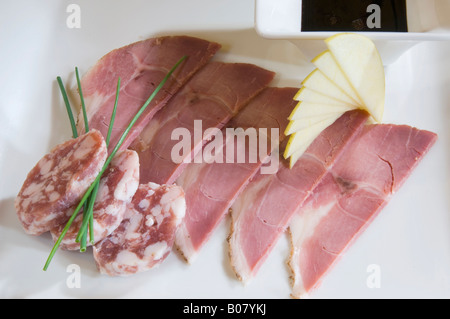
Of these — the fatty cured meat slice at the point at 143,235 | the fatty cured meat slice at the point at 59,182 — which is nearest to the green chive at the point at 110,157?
the fatty cured meat slice at the point at 59,182

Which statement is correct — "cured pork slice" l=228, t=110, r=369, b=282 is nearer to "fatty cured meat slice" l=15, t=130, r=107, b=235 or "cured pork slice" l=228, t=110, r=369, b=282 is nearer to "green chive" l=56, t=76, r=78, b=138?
"fatty cured meat slice" l=15, t=130, r=107, b=235

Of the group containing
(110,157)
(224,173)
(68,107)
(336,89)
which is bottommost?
(224,173)

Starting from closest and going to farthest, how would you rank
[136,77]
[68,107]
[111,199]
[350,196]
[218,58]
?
[111,199], [350,196], [68,107], [136,77], [218,58]

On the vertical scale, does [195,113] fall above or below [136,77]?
below

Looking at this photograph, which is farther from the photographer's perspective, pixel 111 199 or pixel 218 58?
pixel 218 58

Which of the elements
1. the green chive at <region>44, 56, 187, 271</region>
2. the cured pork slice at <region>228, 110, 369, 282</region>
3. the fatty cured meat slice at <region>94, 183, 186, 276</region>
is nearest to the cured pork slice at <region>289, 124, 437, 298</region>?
the cured pork slice at <region>228, 110, 369, 282</region>

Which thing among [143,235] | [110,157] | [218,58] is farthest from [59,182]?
[218,58]

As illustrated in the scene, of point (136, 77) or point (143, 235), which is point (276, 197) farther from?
point (136, 77)
